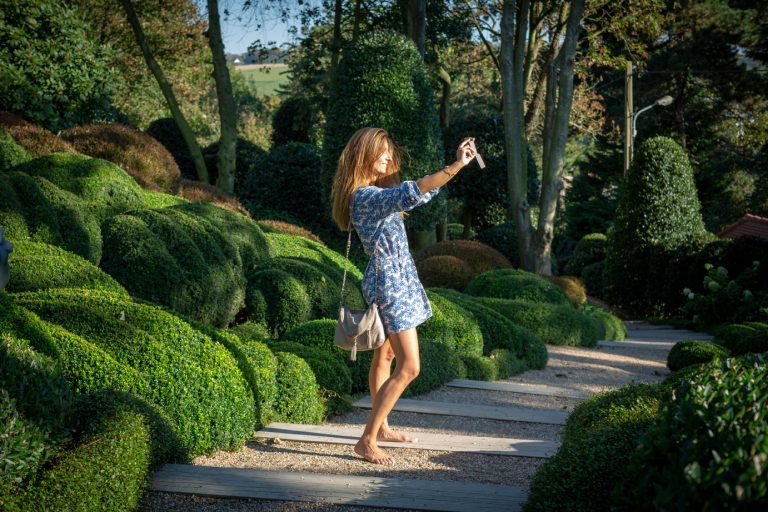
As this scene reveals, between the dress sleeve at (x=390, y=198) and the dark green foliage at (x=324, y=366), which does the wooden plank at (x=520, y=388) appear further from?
the dress sleeve at (x=390, y=198)

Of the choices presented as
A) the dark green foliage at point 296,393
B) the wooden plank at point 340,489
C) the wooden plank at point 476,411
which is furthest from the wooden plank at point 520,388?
the wooden plank at point 340,489

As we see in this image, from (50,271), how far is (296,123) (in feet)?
65.5

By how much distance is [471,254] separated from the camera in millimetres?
15047

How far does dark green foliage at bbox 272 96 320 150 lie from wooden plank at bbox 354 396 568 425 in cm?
1899

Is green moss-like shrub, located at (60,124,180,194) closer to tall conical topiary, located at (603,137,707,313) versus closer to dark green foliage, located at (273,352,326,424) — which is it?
dark green foliage, located at (273,352,326,424)

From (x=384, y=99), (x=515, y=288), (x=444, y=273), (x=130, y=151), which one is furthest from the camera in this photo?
(x=384, y=99)

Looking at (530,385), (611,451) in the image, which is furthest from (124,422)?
(530,385)

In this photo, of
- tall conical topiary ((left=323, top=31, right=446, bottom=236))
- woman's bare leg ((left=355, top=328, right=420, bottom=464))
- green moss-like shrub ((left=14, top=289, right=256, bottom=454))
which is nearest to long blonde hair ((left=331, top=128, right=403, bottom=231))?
woman's bare leg ((left=355, top=328, right=420, bottom=464))

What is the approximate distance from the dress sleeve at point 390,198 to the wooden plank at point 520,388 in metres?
3.46

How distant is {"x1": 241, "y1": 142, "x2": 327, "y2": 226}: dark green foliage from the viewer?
18234mm

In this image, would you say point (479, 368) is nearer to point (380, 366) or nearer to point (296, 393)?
point (296, 393)

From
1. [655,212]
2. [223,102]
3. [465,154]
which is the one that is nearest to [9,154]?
[465,154]

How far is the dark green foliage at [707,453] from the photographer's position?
2176mm

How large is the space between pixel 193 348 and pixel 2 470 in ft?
5.58
